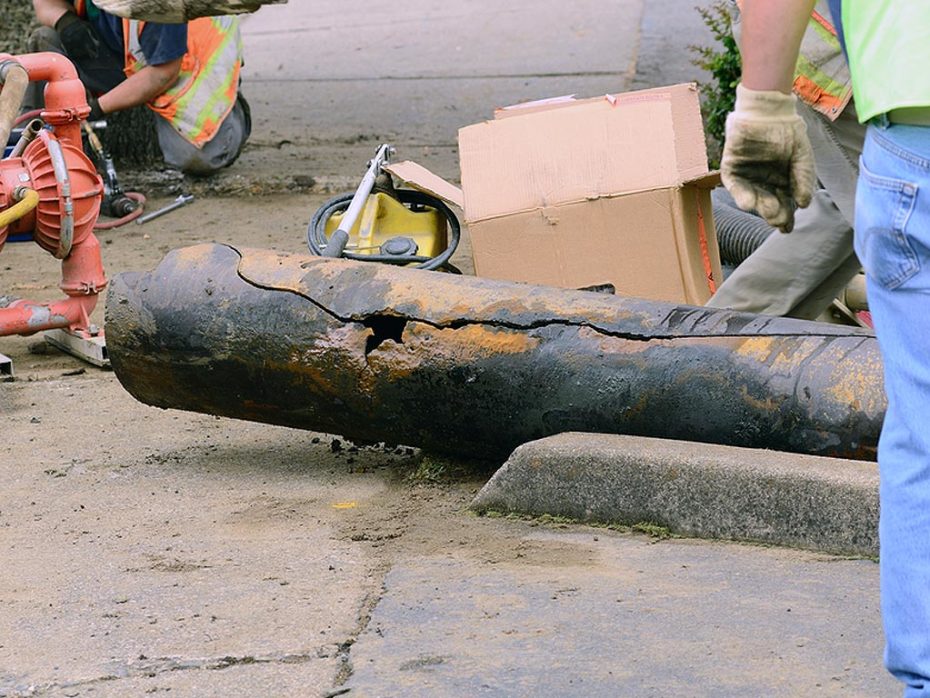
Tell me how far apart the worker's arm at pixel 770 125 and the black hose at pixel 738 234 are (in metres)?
2.86

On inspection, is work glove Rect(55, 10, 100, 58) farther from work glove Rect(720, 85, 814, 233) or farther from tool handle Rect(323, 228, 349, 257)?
work glove Rect(720, 85, 814, 233)

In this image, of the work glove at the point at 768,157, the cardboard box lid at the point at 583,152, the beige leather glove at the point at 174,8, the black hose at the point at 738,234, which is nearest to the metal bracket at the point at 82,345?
the beige leather glove at the point at 174,8

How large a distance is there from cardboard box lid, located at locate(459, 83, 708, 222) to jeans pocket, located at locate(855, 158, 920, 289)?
2.58 metres

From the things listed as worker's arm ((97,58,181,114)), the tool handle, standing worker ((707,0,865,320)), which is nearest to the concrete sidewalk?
worker's arm ((97,58,181,114))

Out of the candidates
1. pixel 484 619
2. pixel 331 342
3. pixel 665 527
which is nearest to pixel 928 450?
pixel 484 619

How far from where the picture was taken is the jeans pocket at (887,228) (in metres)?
1.83

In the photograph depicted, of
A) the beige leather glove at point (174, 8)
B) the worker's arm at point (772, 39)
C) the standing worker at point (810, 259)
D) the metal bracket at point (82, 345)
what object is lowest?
the metal bracket at point (82, 345)

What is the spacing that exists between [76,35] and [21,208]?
2953 millimetres

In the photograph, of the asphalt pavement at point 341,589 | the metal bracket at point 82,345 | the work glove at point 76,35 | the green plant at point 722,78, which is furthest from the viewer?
the work glove at point 76,35

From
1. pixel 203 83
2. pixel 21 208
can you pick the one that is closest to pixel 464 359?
pixel 21 208

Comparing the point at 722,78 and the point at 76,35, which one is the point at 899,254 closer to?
the point at 722,78

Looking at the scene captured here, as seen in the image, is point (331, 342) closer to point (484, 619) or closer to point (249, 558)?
point (249, 558)

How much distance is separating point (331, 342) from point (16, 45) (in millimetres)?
5012

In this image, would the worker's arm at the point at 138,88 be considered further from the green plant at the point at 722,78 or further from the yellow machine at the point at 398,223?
the green plant at the point at 722,78
